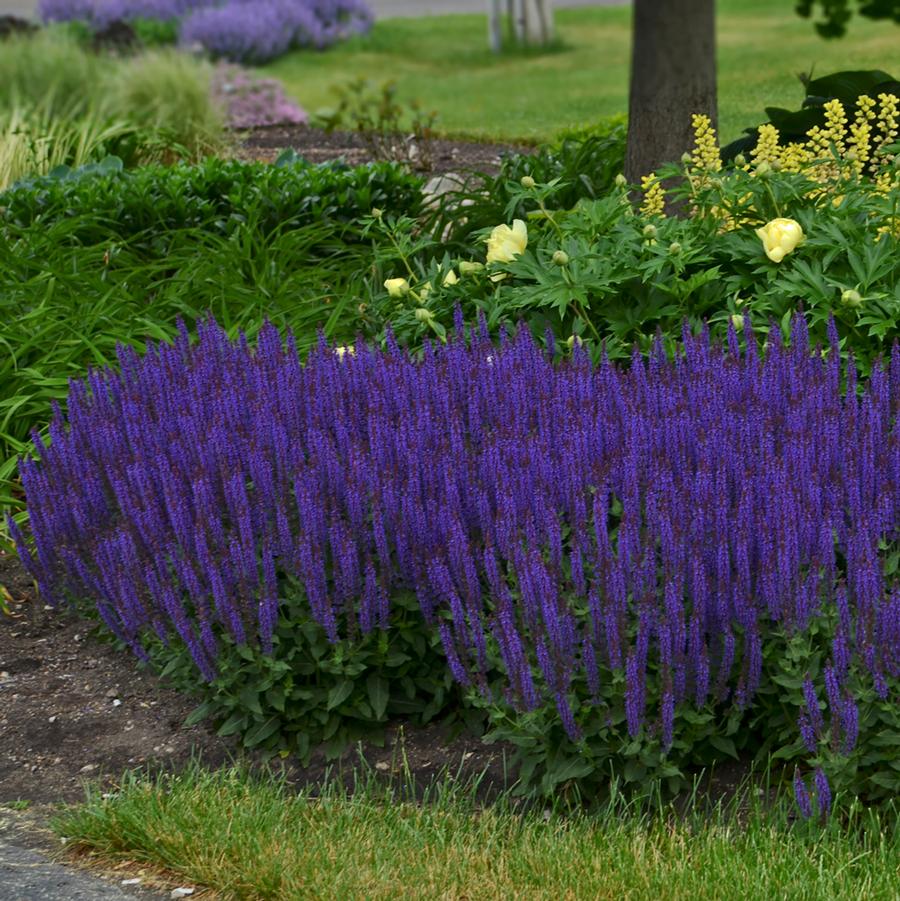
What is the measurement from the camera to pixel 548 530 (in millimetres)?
3842

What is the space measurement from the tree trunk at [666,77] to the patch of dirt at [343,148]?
4.09 m

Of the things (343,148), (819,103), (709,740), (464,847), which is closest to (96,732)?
(464,847)

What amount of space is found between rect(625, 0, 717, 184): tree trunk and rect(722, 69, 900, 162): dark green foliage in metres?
0.33

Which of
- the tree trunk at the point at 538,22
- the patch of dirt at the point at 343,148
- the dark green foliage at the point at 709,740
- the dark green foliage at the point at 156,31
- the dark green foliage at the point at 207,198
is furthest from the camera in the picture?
the dark green foliage at the point at 156,31

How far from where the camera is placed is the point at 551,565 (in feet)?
12.4

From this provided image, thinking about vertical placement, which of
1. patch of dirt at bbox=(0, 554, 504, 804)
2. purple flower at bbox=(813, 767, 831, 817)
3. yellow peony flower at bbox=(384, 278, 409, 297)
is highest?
yellow peony flower at bbox=(384, 278, 409, 297)

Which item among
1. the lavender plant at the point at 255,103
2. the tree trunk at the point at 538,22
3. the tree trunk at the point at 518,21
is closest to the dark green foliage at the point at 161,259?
the lavender plant at the point at 255,103

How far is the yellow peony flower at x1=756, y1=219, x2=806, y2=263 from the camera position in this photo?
5.46m

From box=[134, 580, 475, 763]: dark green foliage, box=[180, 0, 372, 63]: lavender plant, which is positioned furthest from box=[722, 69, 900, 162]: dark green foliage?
box=[180, 0, 372, 63]: lavender plant

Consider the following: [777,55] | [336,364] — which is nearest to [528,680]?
[336,364]

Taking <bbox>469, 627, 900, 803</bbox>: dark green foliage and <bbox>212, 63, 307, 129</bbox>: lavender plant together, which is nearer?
<bbox>469, 627, 900, 803</bbox>: dark green foliage

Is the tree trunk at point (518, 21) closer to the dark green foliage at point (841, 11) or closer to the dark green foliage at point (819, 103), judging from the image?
the dark green foliage at point (841, 11)

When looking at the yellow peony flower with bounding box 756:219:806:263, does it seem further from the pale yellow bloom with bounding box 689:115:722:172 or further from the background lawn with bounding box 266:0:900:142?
the background lawn with bounding box 266:0:900:142

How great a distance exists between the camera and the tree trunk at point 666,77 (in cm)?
789
